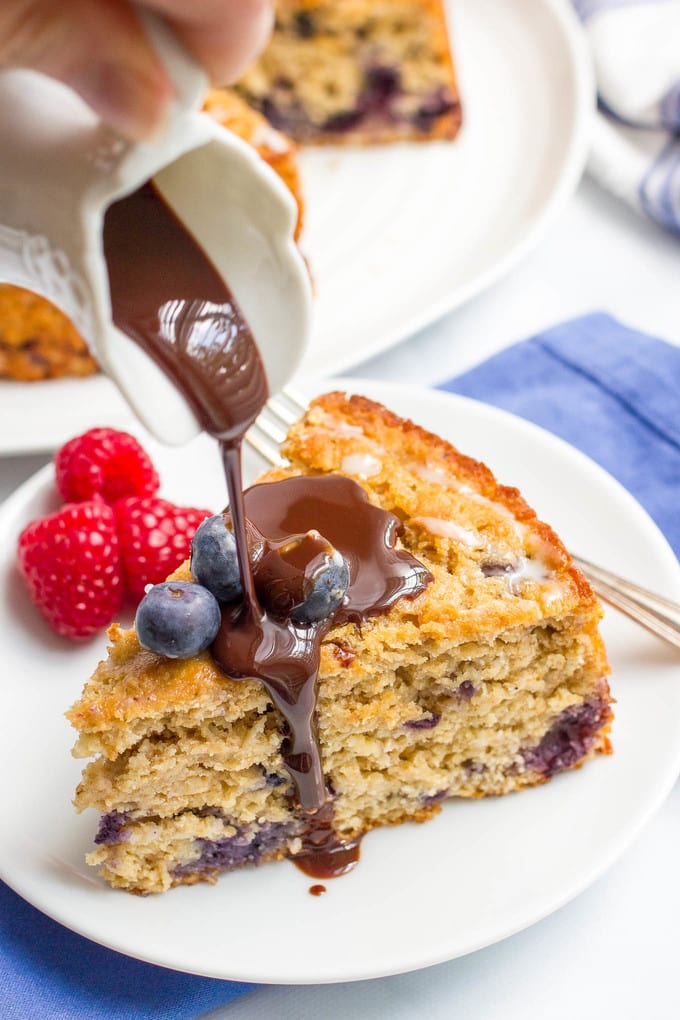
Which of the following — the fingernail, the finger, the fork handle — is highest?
the finger

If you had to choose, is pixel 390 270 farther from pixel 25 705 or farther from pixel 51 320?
pixel 25 705

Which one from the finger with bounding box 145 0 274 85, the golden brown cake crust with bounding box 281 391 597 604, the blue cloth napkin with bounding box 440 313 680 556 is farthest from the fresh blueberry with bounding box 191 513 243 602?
the blue cloth napkin with bounding box 440 313 680 556

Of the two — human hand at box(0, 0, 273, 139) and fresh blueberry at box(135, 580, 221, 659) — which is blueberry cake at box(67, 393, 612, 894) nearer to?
fresh blueberry at box(135, 580, 221, 659)

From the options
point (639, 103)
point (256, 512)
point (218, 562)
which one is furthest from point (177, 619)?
point (639, 103)

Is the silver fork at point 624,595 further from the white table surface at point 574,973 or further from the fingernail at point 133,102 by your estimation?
the fingernail at point 133,102

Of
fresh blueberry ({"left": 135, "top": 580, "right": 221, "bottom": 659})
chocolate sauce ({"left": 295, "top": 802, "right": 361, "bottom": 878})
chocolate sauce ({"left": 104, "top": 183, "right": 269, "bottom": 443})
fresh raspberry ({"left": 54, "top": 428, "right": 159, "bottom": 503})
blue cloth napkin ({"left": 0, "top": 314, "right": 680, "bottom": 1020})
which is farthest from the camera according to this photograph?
blue cloth napkin ({"left": 0, "top": 314, "right": 680, "bottom": 1020})

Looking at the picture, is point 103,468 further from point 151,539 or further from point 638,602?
point 638,602

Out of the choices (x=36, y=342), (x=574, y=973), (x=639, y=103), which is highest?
(x=639, y=103)
